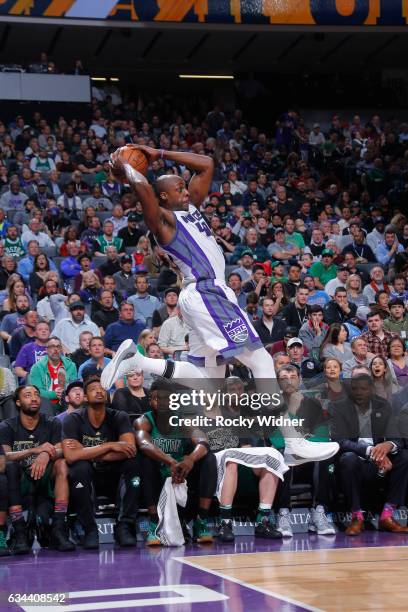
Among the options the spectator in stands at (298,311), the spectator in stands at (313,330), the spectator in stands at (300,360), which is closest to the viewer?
the spectator in stands at (300,360)

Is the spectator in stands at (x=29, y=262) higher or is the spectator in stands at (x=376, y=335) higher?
the spectator in stands at (x=29, y=262)

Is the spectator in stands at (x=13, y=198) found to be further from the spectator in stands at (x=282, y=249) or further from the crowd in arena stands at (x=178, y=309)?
the spectator in stands at (x=282, y=249)

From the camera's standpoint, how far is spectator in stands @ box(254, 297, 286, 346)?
12.1 meters

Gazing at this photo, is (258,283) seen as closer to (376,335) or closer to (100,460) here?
(376,335)

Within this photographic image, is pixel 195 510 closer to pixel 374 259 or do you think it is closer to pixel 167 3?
pixel 374 259

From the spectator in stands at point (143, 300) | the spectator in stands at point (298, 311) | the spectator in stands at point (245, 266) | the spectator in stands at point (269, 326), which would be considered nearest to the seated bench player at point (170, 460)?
the spectator in stands at point (269, 326)

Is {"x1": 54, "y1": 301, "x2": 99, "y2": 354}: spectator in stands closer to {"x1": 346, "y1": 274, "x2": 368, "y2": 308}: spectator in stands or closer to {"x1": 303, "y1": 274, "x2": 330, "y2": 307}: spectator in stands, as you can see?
{"x1": 303, "y1": 274, "x2": 330, "y2": 307}: spectator in stands

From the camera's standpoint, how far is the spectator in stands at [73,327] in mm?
11648

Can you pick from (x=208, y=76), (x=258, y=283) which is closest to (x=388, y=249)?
(x=258, y=283)

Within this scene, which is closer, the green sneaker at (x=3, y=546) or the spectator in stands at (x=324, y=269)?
the green sneaker at (x=3, y=546)

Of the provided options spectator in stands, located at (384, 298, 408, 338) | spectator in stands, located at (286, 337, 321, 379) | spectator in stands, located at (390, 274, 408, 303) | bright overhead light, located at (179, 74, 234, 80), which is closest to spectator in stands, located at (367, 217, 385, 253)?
spectator in stands, located at (390, 274, 408, 303)

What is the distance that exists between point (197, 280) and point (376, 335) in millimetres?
5429

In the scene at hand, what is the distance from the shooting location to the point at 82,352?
438 inches

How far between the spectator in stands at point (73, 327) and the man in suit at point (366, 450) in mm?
3452
